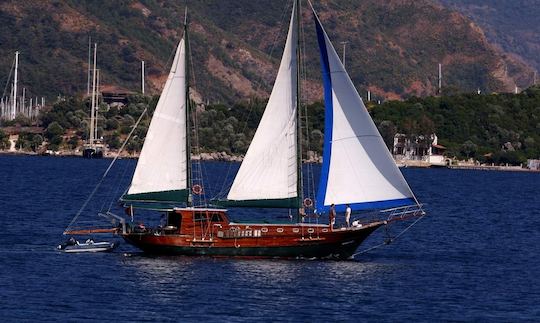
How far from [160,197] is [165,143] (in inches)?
97.0

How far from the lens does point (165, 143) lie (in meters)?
62.6

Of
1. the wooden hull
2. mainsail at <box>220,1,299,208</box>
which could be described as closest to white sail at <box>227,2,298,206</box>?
mainsail at <box>220,1,299,208</box>

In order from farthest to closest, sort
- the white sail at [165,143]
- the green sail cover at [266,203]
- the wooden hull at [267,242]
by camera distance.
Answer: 1. the white sail at [165,143]
2. the green sail cover at [266,203]
3. the wooden hull at [267,242]

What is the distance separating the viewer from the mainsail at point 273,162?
62.2 metres

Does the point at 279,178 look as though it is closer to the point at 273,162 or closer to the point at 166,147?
the point at 273,162

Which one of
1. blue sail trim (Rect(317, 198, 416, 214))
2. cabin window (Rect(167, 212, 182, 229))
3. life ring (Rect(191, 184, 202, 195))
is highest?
life ring (Rect(191, 184, 202, 195))

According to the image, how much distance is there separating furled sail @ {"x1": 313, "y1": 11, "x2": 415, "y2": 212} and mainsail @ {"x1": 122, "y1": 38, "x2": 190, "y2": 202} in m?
6.48

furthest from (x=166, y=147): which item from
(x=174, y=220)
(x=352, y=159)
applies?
(x=352, y=159)

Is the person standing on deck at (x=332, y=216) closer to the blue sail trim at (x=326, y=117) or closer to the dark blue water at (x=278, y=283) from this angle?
the blue sail trim at (x=326, y=117)

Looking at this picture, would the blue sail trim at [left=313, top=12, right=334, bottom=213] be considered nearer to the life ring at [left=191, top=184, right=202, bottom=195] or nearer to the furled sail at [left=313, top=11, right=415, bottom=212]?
the furled sail at [left=313, top=11, right=415, bottom=212]

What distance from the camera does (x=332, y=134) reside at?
6219 cm

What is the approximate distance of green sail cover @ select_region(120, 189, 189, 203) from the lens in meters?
62.6

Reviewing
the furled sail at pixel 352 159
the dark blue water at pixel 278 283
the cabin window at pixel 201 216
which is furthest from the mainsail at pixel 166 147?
the furled sail at pixel 352 159

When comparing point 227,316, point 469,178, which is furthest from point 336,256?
point 469,178
